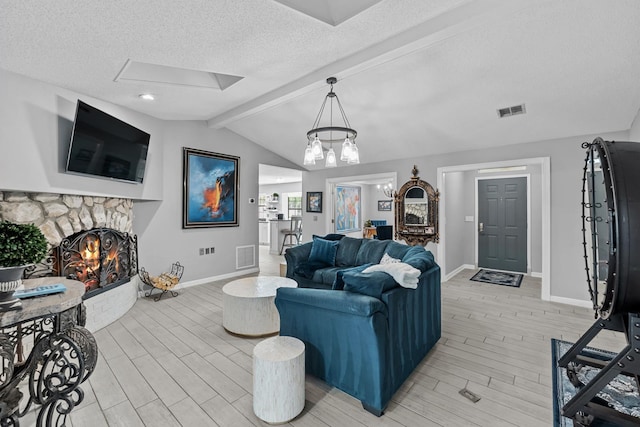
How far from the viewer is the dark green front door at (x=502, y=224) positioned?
19.6 ft

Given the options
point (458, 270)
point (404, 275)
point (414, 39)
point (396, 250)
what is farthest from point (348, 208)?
point (404, 275)

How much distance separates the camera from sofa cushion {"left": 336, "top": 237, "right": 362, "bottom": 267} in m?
4.30

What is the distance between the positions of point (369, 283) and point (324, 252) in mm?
2356

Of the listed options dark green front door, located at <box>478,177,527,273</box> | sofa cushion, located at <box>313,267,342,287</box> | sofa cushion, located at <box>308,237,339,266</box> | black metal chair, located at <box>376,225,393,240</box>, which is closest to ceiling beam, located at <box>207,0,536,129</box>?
sofa cushion, located at <box>308,237,339,266</box>

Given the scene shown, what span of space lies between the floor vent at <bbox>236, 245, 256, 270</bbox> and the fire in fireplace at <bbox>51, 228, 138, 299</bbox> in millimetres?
1955

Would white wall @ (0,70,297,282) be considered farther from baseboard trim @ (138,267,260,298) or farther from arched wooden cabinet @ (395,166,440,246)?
arched wooden cabinet @ (395,166,440,246)

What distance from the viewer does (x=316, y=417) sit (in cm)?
188

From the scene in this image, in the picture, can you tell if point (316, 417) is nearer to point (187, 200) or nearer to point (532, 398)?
point (532, 398)

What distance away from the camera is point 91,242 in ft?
11.2

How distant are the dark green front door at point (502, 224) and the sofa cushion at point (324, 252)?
3.95 m

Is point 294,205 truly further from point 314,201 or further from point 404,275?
point 404,275

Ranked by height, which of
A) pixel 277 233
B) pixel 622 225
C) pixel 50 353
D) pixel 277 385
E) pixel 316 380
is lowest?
pixel 316 380

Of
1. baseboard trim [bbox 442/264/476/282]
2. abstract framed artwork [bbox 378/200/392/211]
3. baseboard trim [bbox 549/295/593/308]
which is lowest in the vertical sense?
baseboard trim [bbox 549/295/593/308]

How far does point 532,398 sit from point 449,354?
27.5 inches
